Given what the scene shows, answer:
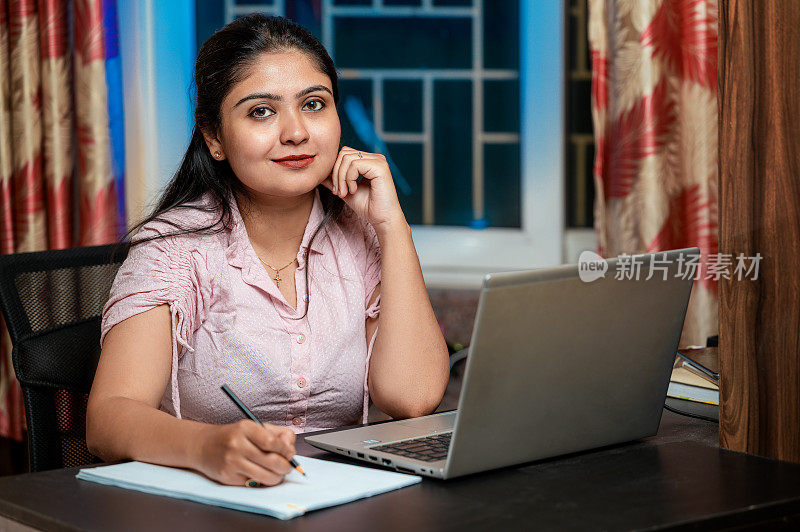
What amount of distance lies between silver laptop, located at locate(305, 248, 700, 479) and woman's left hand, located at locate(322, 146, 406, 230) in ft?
1.65

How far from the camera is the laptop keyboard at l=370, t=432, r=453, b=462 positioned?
0.98m

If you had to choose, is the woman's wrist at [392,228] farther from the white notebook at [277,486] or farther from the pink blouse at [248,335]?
the white notebook at [277,486]

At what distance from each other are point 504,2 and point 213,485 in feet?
7.08

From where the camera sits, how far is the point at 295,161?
143 cm

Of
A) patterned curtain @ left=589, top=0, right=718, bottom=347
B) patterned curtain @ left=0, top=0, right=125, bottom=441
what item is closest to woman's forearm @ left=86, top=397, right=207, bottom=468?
patterned curtain @ left=589, top=0, right=718, bottom=347

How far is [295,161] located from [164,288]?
0.90 ft

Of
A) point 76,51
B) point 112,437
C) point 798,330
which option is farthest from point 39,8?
point 798,330

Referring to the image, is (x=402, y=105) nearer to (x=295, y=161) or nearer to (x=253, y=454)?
(x=295, y=161)

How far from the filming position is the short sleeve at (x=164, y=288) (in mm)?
1312

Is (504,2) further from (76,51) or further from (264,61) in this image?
(264,61)

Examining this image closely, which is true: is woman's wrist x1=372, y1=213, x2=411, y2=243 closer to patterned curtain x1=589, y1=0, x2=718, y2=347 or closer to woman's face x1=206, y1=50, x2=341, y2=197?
woman's face x1=206, y1=50, x2=341, y2=197

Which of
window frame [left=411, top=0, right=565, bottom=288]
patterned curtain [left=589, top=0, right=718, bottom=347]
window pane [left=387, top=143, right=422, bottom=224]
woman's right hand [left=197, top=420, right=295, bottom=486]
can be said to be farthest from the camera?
window pane [left=387, top=143, right=422, bottom=224]

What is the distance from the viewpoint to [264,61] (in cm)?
147

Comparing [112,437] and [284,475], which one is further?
[112,437]
